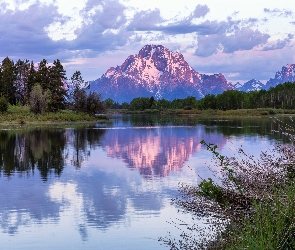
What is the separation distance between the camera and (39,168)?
3188 cm

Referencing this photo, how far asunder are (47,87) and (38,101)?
51.3 ft

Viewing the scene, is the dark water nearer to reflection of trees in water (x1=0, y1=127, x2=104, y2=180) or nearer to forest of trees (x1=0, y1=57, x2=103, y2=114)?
reflection of trees in water (x1=0, y1=127, x2=104, y2=180)

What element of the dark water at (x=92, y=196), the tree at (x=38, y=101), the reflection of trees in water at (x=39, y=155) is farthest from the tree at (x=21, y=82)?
the dark water at (x=92, y=196)

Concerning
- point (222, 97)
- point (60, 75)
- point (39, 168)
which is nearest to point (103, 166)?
point (39, 168)

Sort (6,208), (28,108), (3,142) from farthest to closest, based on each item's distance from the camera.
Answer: (28,108)
(3,142)
(6,208)

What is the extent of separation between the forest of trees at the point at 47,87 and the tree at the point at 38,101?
18.2 feet

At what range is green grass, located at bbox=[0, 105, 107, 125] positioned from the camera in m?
94.7

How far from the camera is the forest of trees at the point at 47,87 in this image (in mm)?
114000

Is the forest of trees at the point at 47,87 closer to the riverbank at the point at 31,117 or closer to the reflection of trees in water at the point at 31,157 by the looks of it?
the riverbank at the point at 31,117

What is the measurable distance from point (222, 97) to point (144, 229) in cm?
18421

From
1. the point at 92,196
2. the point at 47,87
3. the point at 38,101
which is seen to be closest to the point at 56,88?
the point at 47,87

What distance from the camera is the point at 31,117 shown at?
97.4 m

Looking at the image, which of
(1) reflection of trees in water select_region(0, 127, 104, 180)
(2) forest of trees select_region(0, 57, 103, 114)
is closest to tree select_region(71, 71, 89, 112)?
(2) forest of trees select_region(0, 57, 103, 114)

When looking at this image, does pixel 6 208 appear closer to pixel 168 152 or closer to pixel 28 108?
pixel 168 152
